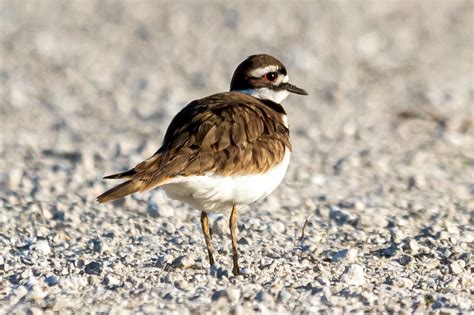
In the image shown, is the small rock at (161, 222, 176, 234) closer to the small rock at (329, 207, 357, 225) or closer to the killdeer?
the killdeer

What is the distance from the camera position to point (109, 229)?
318 inches

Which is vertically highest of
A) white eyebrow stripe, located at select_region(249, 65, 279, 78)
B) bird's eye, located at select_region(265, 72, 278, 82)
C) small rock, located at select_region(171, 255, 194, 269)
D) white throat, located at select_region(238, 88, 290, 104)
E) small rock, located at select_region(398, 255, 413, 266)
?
white eyebrow stripe, located at select_region(249, 65, 279, 78)

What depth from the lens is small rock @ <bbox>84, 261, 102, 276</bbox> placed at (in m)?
6.71

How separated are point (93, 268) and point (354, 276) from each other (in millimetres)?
1759

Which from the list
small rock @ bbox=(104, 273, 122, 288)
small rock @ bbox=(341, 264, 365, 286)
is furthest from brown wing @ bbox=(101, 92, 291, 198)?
small rock @ bbox=(341, 264, 365, 286)

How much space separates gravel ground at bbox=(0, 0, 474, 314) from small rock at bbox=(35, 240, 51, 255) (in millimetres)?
13

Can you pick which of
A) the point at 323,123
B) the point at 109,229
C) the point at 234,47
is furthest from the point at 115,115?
the point at 109,229

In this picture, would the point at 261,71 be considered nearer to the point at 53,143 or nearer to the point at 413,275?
the point at 413,275

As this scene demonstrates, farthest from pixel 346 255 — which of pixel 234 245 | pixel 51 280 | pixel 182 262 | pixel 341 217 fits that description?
pixel 51 280

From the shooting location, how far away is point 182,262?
691 centimetres

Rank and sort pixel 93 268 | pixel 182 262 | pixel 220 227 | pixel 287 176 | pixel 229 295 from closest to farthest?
pixel 229 295 < pixel 93 268 < pixel 182 262 < pixel 220 227 < pixel 287 176

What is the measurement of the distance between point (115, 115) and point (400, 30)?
622 centimetres

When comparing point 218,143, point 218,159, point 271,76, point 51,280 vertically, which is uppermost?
point 271,76

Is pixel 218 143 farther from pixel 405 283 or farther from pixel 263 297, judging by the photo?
pixel 405 283
